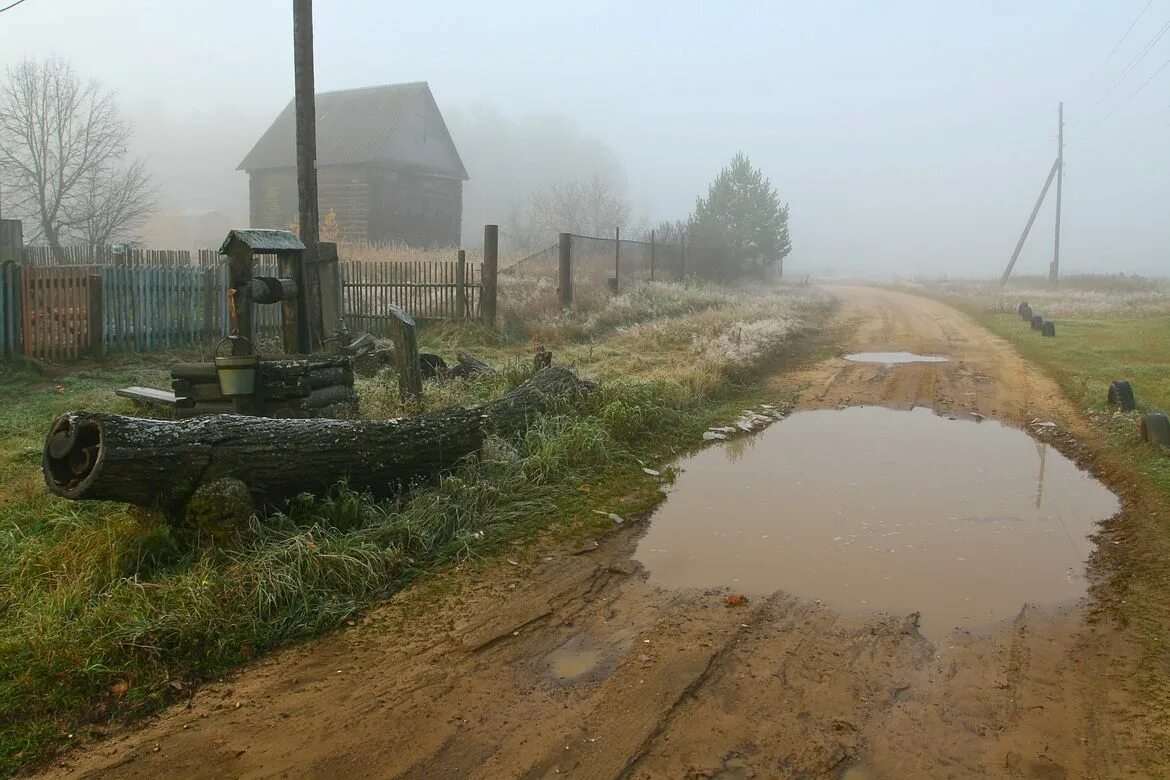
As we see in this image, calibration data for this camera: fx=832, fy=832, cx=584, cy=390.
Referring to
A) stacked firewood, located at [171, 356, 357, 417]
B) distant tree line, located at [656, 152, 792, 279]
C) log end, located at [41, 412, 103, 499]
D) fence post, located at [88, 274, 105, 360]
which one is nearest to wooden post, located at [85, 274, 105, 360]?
fence post, located at [88, 274, 105, 360]

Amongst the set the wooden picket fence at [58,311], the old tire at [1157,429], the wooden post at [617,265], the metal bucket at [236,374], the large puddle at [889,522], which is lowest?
the large puddle at [889,522]

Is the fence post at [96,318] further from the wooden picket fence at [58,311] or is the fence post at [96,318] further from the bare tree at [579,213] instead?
the bare tree at [579,213]

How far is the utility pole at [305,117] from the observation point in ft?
34.4

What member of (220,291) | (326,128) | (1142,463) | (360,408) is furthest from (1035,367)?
(326,128)

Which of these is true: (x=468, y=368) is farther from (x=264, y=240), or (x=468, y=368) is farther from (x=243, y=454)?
(x=243, y=454)

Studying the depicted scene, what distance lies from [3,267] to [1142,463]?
1356 cm

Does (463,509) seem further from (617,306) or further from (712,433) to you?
(617,306)

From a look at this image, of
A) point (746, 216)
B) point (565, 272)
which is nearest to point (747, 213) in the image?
point (746, 216)

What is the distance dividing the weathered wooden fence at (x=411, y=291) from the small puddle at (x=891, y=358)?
7240 mm

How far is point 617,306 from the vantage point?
746 inches

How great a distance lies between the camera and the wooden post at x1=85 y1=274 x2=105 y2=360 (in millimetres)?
12453

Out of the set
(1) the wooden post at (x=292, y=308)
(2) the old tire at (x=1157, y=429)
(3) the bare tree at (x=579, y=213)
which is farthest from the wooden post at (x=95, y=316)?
(3) the bare tree at (x=579, y=213)

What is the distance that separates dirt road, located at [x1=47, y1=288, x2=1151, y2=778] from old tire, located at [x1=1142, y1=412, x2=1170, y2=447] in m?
4.04

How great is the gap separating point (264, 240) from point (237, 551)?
3.47 meters
